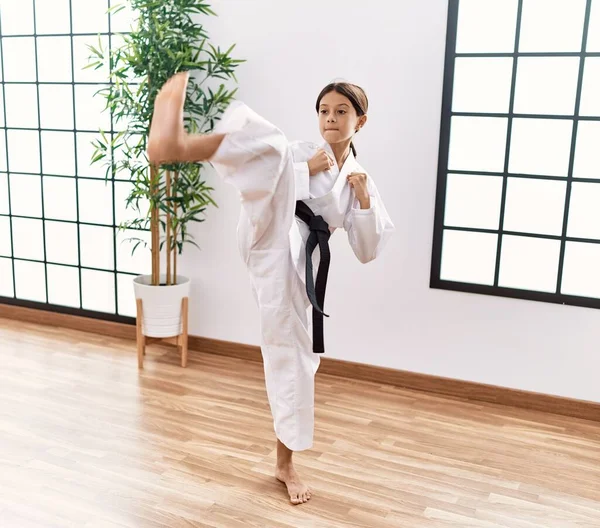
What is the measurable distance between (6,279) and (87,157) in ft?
3.50

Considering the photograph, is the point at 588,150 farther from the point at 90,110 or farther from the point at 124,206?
the point at 90,110

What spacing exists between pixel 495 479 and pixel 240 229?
1.32 metres

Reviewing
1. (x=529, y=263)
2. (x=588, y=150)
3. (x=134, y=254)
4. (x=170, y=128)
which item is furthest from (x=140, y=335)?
(x=588, y=150)

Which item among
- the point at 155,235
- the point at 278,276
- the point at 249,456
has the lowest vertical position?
the point at 249,456

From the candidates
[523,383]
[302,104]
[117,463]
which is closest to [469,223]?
[523,383]

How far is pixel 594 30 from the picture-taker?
2.99 m

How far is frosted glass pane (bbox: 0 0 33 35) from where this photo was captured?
4.22 meters

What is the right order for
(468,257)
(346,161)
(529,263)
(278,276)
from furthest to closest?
(468,257)
(529,263)
(346,161)
(278,276)

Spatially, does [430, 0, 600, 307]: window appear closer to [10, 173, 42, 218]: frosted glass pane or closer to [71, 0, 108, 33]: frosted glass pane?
[71, 0, 108, 33]: frosted glass pane

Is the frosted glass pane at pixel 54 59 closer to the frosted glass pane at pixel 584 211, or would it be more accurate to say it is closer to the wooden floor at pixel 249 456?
the wooden floor at pixel 249 456

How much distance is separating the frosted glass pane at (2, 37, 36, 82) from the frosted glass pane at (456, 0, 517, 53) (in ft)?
8.35

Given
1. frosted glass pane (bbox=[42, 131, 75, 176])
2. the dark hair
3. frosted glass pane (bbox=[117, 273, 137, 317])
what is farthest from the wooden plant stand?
the dark hair

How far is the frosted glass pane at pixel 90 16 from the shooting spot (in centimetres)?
400

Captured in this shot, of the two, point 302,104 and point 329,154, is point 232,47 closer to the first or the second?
point 302,104
